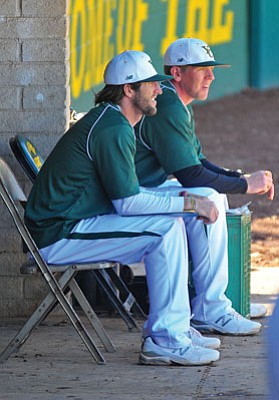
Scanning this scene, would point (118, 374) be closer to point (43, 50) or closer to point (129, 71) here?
point (129, 71)

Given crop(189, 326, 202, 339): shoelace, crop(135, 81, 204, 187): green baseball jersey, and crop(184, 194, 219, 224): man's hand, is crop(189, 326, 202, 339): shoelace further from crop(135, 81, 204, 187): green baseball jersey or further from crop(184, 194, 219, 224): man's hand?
crop(135, 81, 204, 187): green baseball jersey

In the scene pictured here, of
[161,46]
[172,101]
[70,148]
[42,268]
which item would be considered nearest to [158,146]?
[172,101]

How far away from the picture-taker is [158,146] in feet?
18.4

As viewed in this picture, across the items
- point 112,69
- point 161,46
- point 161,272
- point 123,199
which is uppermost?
point 112,69

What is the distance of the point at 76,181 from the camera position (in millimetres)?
5152

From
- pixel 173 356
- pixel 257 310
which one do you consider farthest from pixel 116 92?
pixel 257 310

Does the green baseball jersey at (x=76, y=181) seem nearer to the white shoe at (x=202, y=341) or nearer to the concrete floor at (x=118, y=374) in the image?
the concrete floor at (x=118, y=374)

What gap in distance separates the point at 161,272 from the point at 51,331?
1.05 meters

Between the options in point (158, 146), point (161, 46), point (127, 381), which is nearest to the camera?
point (127, 381)

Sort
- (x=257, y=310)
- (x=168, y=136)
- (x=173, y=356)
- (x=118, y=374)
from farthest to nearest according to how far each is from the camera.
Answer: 1. (x=257, y=310)
2. (x=168, y=136)
3. (x=173, y=356)
4. (x=118, y=374)

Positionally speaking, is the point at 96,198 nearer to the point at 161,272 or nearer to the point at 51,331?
the point at 161,272

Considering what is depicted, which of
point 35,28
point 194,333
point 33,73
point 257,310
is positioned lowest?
point 257,310

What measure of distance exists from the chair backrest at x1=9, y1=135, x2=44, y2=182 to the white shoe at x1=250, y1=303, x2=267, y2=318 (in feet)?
4.50

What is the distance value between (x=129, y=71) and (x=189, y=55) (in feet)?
2.27
